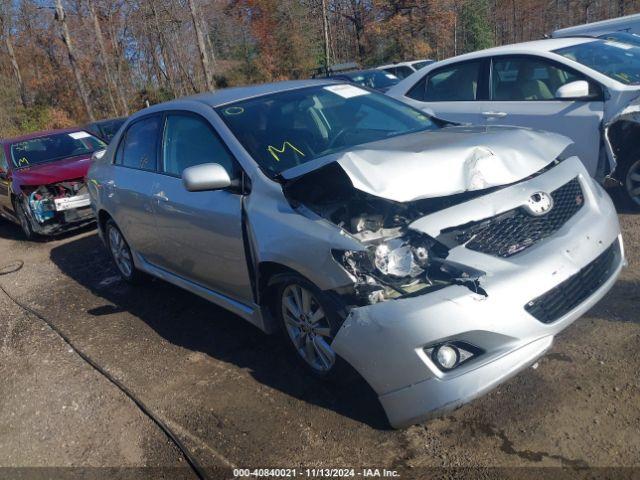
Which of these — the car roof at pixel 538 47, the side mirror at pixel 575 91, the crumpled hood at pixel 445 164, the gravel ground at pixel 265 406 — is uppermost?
the car roof at pixel 538 47

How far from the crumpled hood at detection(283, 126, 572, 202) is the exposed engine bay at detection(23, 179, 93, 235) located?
5909 mm

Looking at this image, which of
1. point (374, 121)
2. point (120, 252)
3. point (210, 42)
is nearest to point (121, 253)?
point (120, 252)

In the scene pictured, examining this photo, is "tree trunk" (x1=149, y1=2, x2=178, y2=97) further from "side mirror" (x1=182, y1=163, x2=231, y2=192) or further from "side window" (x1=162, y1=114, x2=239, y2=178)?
"side mirror" (x1=182, y1=163, x2=231, y2=192)

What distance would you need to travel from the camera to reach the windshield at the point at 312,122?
3703 millimetres

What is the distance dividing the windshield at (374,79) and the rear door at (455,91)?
722 cm

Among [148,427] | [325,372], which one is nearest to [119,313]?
[148,427]

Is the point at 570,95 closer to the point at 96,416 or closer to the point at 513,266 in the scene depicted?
the point at 513,266

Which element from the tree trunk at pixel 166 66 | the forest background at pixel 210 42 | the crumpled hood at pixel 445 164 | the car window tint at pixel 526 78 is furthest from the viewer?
the forest background at pixel 210 42

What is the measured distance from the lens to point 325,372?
3281mm

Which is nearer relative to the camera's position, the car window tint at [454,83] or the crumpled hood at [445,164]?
the crumpled hood at [445,164]

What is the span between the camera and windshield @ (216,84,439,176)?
146 inches

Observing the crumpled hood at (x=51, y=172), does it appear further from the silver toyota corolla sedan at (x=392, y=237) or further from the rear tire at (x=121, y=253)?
the silver toyota corolla sedan at (x=392, y=237)

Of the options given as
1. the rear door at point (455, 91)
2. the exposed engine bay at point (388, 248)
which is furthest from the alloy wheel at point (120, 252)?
the rear door at point (455, 91)

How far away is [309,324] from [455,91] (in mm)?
3982
